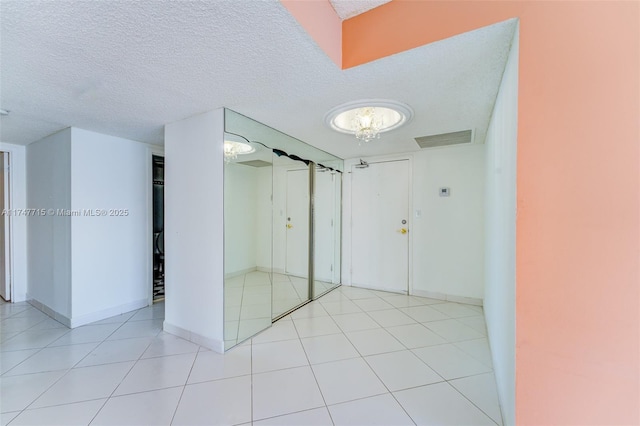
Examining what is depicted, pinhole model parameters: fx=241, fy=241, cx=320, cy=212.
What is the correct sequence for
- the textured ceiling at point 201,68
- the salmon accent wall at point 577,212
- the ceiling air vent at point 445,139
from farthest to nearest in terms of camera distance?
the ceiling air vent at point 445,139
the textured ceiling at point 201,68
the salmon accent wall at point 577,212

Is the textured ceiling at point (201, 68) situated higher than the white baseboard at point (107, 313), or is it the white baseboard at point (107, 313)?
the textured ceiling at point (201, 68)

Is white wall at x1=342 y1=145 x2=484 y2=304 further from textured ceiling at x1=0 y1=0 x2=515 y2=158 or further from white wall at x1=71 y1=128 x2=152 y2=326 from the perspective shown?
white wall at x1=71 y1=128 x2=152 y2=326

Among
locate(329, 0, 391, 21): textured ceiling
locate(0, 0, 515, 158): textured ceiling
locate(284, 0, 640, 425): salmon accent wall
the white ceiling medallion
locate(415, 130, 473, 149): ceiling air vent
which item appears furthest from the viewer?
locate(415, 130, 473, 149): ceiling air vent

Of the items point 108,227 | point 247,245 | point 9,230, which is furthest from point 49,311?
point 247,245

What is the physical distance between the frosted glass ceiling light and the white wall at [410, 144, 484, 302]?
2.51 m

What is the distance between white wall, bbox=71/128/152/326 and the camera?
8.89 ft

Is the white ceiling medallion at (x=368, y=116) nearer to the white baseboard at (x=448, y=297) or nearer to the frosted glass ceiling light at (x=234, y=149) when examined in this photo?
the frosted glass ceiling light at (x=234, y=149)

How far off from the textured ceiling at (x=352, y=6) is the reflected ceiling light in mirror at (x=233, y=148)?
4.34 feet

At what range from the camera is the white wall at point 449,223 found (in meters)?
3.29

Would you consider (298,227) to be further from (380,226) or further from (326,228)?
(380,226)

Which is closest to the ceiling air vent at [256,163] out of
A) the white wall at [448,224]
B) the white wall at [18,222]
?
the white wall at [448,224]

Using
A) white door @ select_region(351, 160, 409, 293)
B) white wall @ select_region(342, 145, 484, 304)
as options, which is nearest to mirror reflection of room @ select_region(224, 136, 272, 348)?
white door @ select_region(351, 160, 409, 293)

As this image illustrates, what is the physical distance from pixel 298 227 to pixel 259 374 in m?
2.04

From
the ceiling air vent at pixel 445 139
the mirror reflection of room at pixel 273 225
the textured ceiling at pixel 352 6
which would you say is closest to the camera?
the textured ceiling at pixel 352 6
